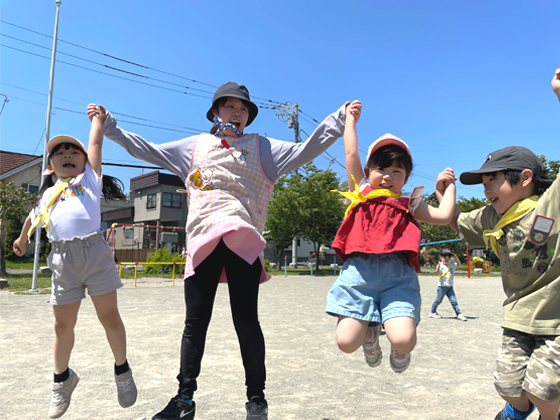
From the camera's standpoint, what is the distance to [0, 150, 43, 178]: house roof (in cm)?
3028

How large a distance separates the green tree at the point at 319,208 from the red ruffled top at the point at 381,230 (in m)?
23.5

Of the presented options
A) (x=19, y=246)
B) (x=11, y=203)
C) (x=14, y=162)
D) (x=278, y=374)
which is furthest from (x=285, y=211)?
(x=19, y=246)

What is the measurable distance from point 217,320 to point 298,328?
5.23 ft

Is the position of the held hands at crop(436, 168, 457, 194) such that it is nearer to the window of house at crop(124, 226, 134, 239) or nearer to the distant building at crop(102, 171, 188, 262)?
the distant building at crop(102, 171, 188, 262)

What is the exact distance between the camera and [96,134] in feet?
9.69

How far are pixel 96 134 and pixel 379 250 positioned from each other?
6.75 feet

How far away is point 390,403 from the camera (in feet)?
10.8

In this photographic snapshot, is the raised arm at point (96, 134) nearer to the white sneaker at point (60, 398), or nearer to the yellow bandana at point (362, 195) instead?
the white sneaker at point (60, 398)

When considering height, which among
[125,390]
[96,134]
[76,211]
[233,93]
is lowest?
[125,390]

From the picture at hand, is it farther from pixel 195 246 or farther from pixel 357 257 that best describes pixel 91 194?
pixel 357 257

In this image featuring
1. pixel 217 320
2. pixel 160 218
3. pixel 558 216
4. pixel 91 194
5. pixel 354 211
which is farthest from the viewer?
pixel 160 218

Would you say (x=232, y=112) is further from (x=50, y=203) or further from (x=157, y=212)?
(x=157, y=212)

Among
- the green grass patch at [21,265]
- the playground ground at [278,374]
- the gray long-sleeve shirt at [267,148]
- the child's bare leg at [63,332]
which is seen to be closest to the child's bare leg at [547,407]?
the playground ground at [278,374]

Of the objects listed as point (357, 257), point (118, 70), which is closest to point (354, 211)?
point (357, 257)
